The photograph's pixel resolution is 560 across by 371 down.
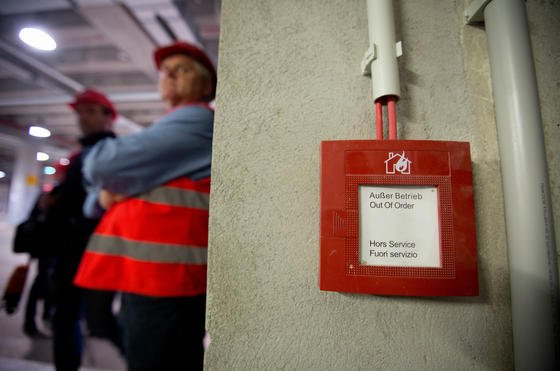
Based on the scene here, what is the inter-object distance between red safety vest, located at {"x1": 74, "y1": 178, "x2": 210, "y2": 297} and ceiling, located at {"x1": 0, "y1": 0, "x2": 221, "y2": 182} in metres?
1.86

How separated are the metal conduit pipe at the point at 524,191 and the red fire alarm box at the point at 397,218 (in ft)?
0.28

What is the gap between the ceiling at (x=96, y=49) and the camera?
201 centimetres

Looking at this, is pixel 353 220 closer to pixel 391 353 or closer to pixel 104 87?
pixel 391 353

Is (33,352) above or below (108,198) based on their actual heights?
below

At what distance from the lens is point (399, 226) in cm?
44

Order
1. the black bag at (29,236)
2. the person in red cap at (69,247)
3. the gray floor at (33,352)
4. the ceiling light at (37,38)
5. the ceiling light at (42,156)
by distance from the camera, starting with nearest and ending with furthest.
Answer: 1. the person in red cap at (69,247)
2. the black bag at (29,236)
3. the gray floor at (33,352)
4. the ceiling light at (37,38)
5. the ceiling light at (42,156)

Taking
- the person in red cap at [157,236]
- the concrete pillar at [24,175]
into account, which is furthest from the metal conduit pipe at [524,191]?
the concrete pillar at [24,175]

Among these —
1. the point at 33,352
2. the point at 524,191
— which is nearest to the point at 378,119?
the point at 524,191

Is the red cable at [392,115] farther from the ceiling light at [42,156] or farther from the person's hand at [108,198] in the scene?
the ceiling light at [42,156]

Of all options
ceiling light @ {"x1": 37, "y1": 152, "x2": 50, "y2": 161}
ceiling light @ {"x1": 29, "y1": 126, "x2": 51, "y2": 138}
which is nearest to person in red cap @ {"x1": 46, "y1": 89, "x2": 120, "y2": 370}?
ceiling light @ {"x1": 29, "y1": 126, "x2": 51, "y2": 138}

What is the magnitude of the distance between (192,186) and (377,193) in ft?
2.02

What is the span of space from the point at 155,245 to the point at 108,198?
0.85 feet

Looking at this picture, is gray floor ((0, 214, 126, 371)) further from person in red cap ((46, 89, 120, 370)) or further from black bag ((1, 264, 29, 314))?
person in red cap ((46, 89, 120, 370))

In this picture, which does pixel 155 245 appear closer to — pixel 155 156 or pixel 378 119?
pixel 155 156
